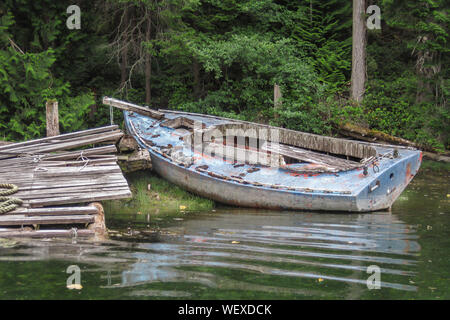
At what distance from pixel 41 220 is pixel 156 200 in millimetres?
4132

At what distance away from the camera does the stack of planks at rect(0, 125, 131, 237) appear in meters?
8.26

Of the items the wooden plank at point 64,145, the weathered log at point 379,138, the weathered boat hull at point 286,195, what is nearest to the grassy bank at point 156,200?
the weathered boat hull at point 286,195

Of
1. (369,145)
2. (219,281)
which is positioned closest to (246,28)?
(369,145)

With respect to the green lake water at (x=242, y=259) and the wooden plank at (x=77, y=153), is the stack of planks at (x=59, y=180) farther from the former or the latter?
the green lake water at (x=242, y=259)

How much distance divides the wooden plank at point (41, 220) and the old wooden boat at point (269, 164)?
3956 mm

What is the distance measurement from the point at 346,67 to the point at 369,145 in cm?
717

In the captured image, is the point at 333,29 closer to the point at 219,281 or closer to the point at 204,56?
the point at 204,56

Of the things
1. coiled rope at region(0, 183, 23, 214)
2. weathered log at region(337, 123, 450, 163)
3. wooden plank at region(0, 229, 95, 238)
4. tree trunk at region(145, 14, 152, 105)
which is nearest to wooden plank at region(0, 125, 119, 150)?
coiled rope at region(0, 183, 23, 214)

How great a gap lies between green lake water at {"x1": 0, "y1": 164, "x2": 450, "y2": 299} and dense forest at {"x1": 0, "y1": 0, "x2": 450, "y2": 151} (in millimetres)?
7017

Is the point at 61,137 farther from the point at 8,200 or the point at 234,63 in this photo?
the point at 234,63

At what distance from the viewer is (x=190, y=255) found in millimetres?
7297

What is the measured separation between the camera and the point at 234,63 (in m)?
18.4

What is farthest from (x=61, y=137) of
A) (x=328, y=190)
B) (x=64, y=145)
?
(x=328, y=190)
